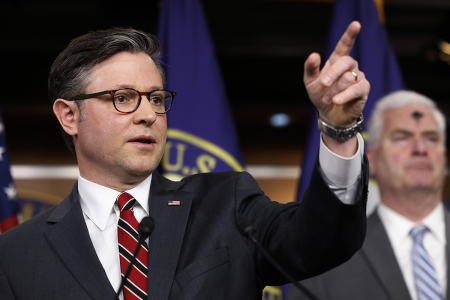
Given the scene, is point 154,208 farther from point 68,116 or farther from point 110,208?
point 68,116

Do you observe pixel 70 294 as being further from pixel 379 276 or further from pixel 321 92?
pixel 379 276

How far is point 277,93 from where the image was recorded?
438 cm

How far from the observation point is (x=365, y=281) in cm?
222

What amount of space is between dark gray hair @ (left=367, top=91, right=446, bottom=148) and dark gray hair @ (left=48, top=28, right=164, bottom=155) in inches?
60.1

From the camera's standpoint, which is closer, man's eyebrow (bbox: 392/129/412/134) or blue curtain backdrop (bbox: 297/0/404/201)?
man's eyebrow (bbox: 392/129/412/134)

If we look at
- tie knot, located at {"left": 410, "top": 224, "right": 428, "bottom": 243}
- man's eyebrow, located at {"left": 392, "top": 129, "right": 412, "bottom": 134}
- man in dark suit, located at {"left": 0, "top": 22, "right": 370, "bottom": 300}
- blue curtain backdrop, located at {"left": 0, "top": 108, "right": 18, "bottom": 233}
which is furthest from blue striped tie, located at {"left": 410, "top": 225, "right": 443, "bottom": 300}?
blue curtain backdrop, located at {"left": 0, "top": 108, "right": 18, "bottom": 233}

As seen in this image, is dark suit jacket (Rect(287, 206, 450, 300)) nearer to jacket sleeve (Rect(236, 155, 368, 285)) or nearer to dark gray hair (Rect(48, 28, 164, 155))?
jacket sleeve (Rect(236, 155, 368, 285))

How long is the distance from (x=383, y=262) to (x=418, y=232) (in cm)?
28

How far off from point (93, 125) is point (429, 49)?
3612 mm

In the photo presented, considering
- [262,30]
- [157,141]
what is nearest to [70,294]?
[157,141]

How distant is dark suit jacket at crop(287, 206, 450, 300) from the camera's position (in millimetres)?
2184

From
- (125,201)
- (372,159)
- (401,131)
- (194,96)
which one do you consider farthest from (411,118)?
(125,201)

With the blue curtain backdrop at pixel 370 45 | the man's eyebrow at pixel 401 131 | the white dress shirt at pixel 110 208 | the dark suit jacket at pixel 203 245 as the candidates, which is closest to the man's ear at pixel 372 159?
the man's eyebrow at pixel 401 131

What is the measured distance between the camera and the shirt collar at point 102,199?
1342 millimetres
